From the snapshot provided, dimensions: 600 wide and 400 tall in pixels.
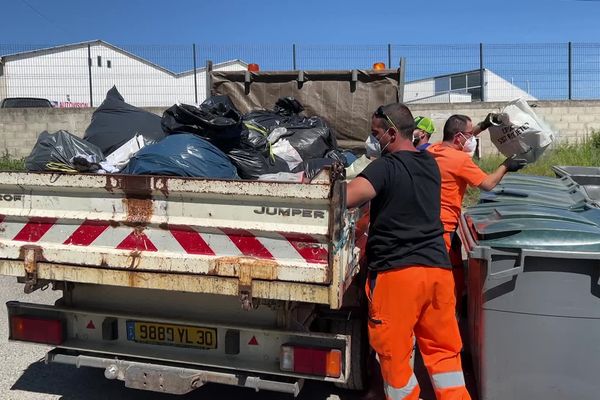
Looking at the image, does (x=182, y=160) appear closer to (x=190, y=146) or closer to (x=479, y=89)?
(x=190, y=146)

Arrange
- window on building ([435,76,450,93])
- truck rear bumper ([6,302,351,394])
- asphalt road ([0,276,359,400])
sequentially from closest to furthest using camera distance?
truck rear bumper ([6,302,351,394]), asphalt road ([0,276,359,400]), window on building ([435,76,450,93])

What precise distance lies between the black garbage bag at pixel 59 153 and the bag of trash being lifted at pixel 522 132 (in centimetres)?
268

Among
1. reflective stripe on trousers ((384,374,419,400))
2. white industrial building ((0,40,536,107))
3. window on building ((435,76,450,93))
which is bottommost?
reflective stripe on trousers ((384,374,419,400))

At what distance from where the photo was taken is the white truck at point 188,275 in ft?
9.27

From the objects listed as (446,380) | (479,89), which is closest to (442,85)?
(479,89)

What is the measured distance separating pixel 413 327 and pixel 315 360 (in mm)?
511

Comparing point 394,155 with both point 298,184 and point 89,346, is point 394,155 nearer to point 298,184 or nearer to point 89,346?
point 298,184

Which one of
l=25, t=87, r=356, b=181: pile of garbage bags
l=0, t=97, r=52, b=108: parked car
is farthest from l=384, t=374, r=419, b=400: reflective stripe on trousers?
l=0, t=97, r=52, b=108: parked car

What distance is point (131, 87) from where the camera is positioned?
611 inches

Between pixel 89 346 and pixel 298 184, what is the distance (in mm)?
1615

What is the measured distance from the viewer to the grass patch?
419 inches

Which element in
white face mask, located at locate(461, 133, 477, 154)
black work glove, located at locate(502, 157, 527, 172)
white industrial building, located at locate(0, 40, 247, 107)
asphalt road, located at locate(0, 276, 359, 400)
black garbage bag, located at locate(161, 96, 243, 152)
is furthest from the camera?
white industrial building, located at locate(0, 40, 247, 107)

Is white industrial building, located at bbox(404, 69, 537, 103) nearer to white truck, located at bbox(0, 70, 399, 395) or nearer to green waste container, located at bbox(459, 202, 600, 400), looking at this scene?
green waste container, located at bbox(459, 202, 600, 400)

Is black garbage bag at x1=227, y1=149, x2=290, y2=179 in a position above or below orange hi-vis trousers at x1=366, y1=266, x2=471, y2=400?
above
